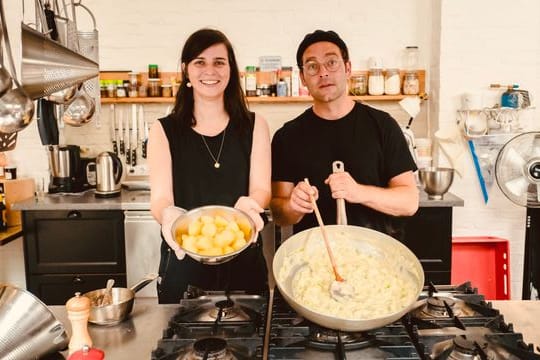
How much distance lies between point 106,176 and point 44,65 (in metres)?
2.26

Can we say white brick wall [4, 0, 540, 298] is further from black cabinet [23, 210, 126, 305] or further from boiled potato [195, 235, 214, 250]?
boiled potato [195, 235, 214, 250]

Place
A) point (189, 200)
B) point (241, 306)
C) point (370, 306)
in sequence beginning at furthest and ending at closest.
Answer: point (189, 200)
point (241, 306)
point (370, 306)

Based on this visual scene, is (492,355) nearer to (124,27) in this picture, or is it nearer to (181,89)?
(181,89)

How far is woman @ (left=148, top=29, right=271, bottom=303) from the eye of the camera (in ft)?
6.55

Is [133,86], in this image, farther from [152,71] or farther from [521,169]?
[521,169]

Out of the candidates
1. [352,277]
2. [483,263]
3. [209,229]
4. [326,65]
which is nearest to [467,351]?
[352,277]

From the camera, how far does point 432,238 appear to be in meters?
3.25

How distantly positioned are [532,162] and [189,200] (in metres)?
1.96

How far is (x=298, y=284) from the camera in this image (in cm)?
155

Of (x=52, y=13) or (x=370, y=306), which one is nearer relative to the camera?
(x=370, y=306)

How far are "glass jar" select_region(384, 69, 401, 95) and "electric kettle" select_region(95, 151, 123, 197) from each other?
2.05m

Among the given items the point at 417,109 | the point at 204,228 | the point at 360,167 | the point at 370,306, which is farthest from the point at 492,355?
the point at 417,109

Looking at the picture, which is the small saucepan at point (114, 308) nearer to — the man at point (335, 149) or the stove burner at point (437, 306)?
the man at point (335, 149)

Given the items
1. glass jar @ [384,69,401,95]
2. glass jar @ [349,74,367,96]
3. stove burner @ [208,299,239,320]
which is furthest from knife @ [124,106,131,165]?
stove burner @ [208,299,239,320]
